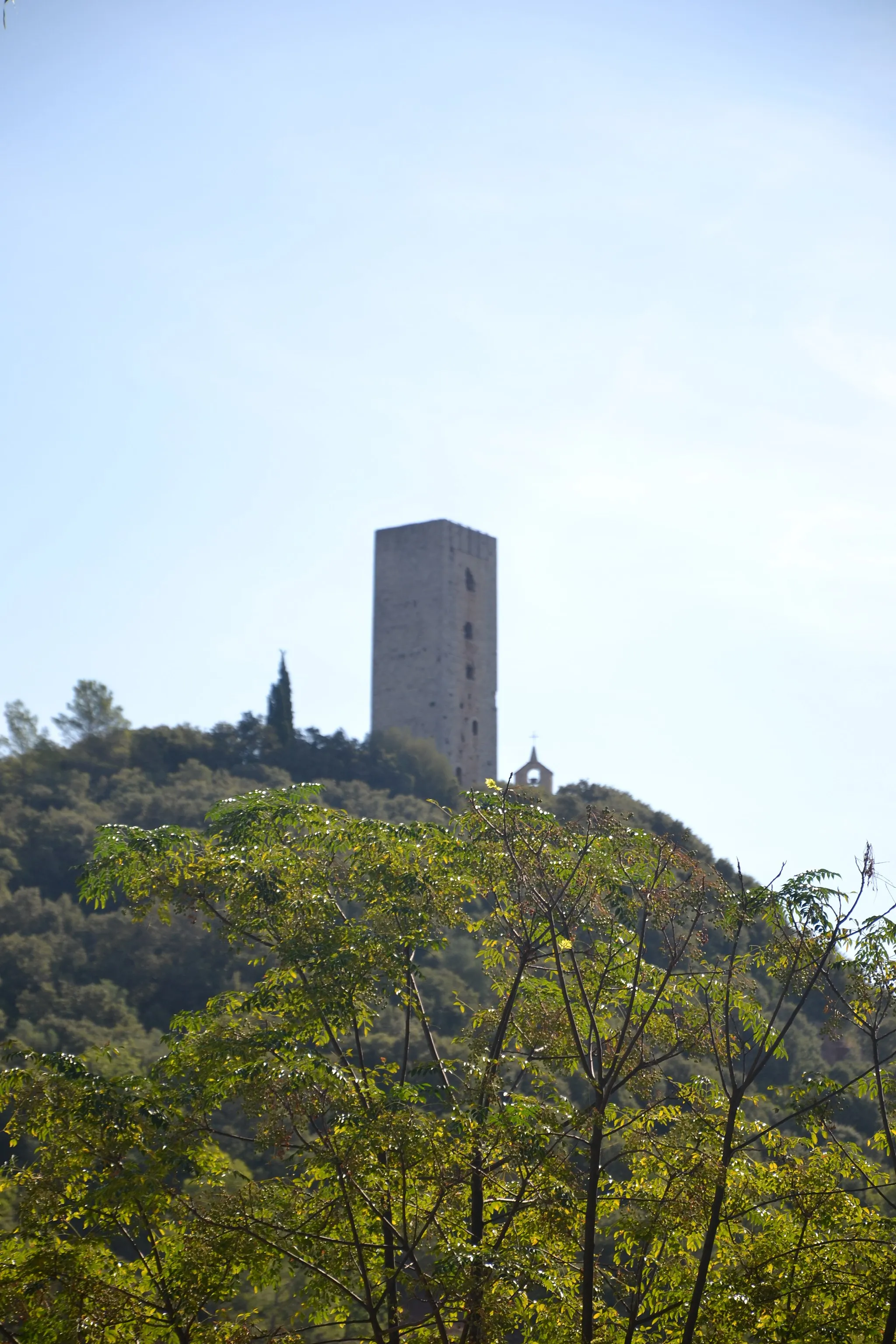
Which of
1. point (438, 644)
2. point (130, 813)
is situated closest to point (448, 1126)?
point (130, 813)

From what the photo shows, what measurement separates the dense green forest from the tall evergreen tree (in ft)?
0.17

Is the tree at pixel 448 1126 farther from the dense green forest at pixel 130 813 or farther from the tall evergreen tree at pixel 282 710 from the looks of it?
the tall evergreen tree at pixel 282 710

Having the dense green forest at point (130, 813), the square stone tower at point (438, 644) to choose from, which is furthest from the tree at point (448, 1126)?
the square stone tower at point (438, 644)

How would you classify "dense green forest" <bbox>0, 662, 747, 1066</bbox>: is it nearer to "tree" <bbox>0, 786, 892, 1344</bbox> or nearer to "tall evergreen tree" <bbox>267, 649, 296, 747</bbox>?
"tall evergreen tree" <bbox>267, 649, 296, 747</bbox>

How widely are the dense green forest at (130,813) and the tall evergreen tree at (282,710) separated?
0.17 feet

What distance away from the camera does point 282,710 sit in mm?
43656

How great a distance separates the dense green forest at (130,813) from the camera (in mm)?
26781

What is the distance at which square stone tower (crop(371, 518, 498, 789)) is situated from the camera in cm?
4291

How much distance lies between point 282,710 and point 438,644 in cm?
559

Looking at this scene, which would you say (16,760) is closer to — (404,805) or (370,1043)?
(404,805)

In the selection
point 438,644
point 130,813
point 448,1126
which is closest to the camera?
point 448,1126

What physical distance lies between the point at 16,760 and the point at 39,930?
11.3 m

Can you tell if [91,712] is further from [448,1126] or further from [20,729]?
[448,1126]

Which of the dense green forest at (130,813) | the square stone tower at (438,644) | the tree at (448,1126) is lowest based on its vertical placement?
the tree at (448,1126)
